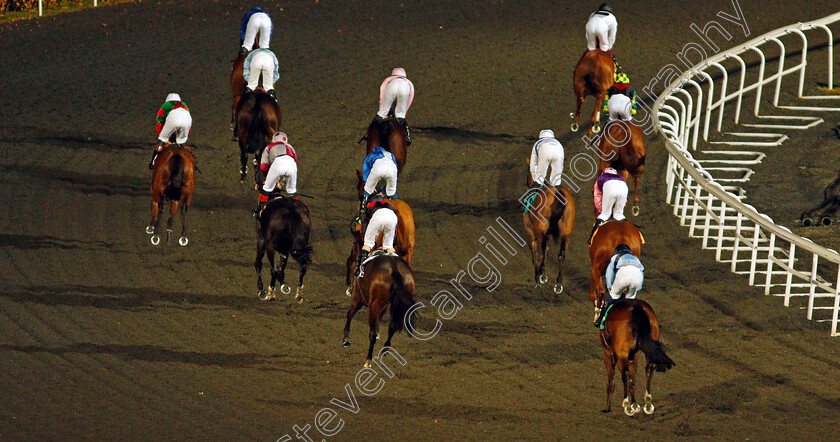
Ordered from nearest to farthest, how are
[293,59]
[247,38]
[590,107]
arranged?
[247,38] → [590,107] → [293,59]

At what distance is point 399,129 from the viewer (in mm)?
13844

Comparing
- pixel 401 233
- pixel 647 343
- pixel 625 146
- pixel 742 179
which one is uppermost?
pixel 742 179

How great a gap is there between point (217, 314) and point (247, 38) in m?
4.82

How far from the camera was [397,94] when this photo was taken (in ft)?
45.2

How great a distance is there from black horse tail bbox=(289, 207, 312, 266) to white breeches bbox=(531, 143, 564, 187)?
2.57m

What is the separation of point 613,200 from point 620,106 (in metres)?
2.69

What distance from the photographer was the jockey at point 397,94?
13719mm

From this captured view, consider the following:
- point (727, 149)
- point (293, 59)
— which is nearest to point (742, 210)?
point (727, 149)

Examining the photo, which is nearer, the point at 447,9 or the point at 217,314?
the point at 217,314

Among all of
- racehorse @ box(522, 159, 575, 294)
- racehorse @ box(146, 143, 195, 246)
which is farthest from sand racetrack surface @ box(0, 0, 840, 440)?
racehorse @ box(146, 143, 195, 246)

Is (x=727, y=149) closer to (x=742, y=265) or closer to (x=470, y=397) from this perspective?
(x=742, y=265)

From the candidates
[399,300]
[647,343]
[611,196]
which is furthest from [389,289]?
[611,196]

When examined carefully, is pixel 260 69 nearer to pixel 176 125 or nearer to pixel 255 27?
pixel 255 27

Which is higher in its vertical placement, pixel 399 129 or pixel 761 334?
pixel 399 129
